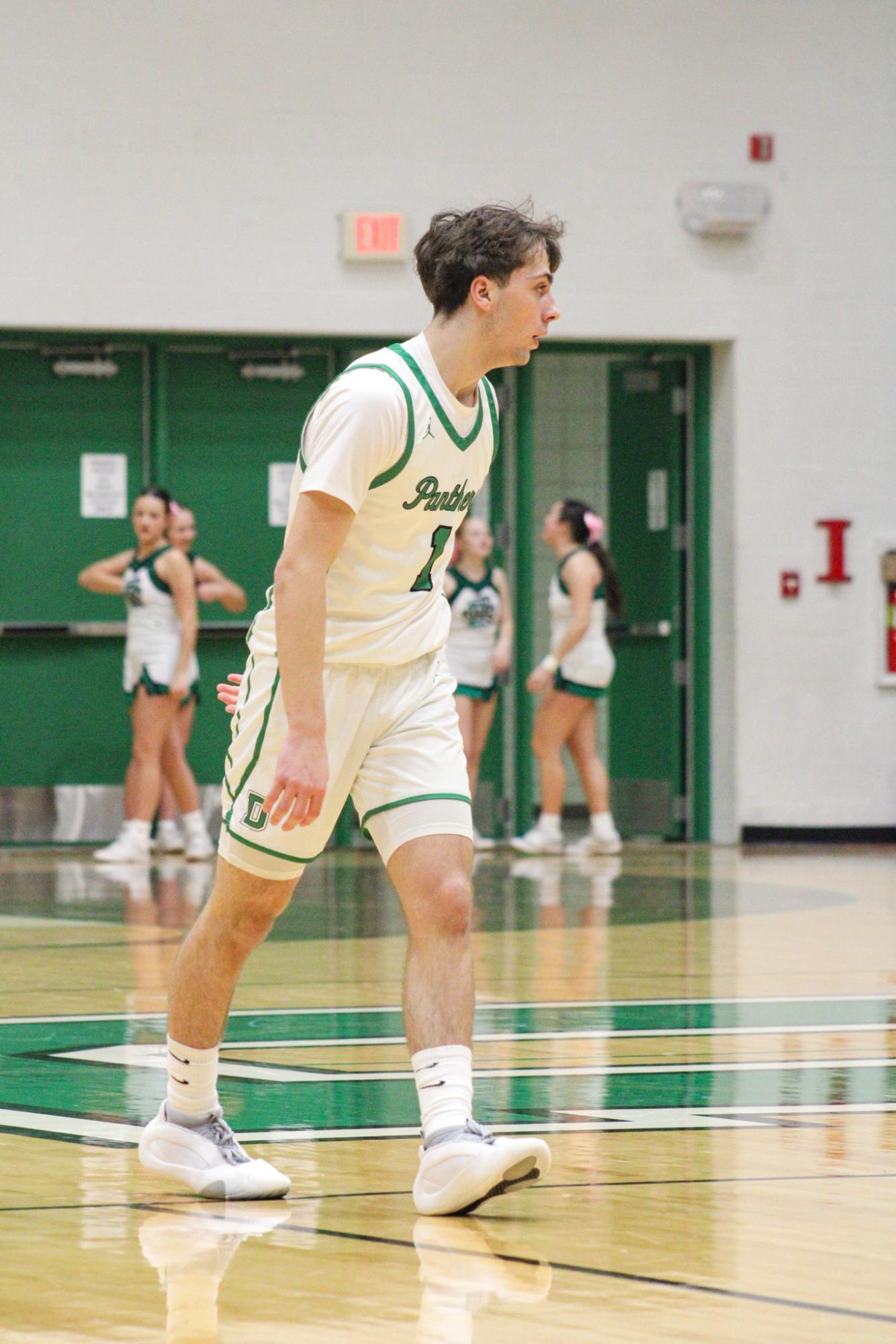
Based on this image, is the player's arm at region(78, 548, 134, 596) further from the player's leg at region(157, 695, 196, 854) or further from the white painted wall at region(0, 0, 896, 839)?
the white painted wall at region(0, 0, 896, 839)

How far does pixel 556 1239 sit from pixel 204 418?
11.0m

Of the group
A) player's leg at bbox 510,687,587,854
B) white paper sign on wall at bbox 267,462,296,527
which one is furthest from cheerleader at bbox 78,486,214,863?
player's leg at bbox 510,687,587,854

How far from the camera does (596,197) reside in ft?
46.5

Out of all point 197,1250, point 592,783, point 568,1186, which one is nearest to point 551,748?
point 592,783

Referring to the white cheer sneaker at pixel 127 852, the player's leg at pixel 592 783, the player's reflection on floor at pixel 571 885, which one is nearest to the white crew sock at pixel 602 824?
the player's leg at pixel 592 783

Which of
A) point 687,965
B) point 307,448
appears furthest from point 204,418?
point 307,448

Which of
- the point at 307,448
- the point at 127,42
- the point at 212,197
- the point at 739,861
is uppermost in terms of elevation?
the point at 127,42

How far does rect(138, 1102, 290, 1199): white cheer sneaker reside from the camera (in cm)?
374

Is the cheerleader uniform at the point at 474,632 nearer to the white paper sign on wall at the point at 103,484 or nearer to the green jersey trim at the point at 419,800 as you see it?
the white paper sign on wall at the point at 103,484

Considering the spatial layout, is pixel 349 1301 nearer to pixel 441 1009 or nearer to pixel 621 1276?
pixel 621 1276

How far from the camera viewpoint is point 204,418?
14070mm

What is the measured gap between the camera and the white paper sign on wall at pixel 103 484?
13906mm

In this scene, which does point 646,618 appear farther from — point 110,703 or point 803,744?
point 110,703

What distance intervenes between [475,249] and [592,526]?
929cm
